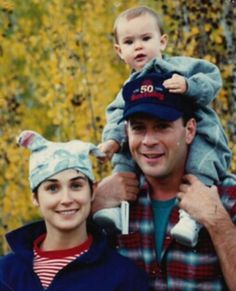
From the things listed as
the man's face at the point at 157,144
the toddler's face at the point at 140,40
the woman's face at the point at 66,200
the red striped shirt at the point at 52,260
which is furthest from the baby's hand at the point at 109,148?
the toddler's face at the point at 140,40

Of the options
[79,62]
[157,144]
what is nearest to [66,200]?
[157,144]

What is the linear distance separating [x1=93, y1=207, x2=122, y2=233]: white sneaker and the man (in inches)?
2.7

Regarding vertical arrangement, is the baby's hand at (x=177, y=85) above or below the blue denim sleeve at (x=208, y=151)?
above

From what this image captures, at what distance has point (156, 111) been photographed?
504 cm

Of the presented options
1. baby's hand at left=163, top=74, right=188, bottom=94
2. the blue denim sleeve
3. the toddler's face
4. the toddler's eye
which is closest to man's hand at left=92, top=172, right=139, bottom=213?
the blue denim sleeve

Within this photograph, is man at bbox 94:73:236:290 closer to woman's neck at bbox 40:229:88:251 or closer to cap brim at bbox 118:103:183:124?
cap brim at bbox 118:103:183:124

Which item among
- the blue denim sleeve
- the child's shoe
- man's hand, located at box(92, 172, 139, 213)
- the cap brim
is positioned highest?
the cap brim

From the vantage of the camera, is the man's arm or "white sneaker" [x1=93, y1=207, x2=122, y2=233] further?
"white sneaker" [x1=93, y1=207, x2=122, y2=233]

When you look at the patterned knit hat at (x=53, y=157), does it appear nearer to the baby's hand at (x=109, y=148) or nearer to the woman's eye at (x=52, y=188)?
the woman's eye at (x=52, y=188)

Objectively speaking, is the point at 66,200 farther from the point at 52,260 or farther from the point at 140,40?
the point at 140,40

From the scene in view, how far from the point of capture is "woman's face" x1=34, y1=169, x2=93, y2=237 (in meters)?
4.88

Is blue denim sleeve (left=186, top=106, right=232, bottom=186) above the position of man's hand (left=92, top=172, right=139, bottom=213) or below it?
above

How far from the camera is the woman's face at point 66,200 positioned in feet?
16.0

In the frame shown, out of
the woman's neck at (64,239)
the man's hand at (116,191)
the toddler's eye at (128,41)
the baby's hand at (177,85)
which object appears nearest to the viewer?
the woman's neck at (64,239)
